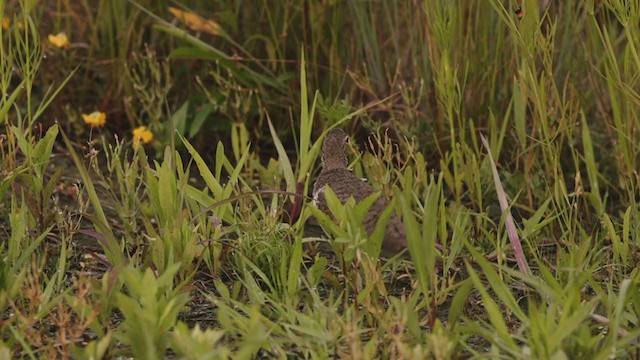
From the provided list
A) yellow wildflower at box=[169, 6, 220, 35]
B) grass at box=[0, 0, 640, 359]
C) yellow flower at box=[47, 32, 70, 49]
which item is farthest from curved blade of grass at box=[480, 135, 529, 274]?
yellow flower at box=[47, 32, 70, 49]

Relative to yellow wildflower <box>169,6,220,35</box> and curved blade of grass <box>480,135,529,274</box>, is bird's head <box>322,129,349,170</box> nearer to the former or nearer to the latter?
curved blade of grass <box>480,135,529,274</box>

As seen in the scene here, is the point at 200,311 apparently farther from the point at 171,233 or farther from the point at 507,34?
the point at 507,34

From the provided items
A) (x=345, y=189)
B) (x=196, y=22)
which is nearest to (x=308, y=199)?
(x=345, y=189)

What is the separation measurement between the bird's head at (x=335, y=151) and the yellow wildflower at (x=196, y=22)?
1085 millimetres

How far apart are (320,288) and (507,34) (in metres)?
1.58

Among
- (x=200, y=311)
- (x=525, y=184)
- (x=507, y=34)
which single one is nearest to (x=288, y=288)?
(x=200, y=311)

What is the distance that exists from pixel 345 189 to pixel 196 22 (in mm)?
1548

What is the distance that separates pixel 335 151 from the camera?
3.38m

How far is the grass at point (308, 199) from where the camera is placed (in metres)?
2.49

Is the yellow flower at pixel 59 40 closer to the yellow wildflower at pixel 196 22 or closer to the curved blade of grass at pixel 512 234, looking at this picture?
the yellow wildflower at pixel 196 22

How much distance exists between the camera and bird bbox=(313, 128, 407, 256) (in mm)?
2930

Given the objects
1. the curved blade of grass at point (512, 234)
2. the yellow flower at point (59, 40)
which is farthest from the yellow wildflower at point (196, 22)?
the curved blade of grass at point (512, 234)

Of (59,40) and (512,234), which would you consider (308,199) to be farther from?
(59,40)

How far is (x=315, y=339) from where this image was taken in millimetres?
2508
